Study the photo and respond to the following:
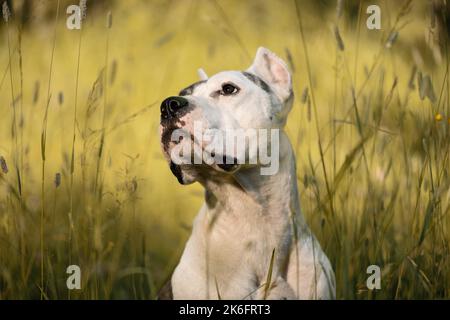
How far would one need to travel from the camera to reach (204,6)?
10086 millimetres

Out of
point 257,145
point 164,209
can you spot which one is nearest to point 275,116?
point 257,145

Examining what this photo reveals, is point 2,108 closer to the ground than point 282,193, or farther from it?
farther from it

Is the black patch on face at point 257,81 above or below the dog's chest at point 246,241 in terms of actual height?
above

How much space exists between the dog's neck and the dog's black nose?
1.34 feet

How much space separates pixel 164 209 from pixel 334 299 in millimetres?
2913

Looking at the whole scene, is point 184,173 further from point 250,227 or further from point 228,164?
point 250,227

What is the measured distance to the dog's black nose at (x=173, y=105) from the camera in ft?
10.4

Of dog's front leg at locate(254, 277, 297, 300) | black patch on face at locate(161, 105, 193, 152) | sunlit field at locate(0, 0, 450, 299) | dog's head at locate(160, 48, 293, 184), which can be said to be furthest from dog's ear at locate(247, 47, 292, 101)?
dog's front leg at locate(254, 277, 297, 300)

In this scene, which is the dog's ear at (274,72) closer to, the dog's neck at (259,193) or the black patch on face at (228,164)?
the dog's neck at (259,193)

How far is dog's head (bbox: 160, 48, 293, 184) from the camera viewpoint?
125 inches

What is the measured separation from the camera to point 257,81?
11.7 feet

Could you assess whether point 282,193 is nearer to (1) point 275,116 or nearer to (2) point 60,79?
(1) point 275,116

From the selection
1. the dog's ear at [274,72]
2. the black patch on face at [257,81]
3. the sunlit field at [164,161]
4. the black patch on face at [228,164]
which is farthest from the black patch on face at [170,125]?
the dog's ear at [274,72]

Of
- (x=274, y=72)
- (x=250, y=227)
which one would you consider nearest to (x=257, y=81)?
(x=274, y=72)
